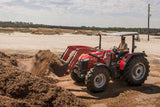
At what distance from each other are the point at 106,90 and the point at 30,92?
2973mm

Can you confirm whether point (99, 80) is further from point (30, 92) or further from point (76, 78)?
point (30, 92)

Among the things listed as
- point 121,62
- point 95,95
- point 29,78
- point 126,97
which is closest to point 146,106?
point 126,97

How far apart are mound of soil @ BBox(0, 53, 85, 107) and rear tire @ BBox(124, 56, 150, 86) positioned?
272 centimetres

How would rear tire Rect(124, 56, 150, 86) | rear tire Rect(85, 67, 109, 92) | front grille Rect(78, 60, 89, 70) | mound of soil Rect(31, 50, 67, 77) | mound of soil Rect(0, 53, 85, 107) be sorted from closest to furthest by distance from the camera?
mound of soil Rect(0, 53, 85, 107)
rear tire Rect(85, 67, 109, 92)
front grille Rect(78, 60, 89, 70)
rear tire Rect(124, 56, 150, 86)
mound of soil Rect(31, 50, 67, 77)

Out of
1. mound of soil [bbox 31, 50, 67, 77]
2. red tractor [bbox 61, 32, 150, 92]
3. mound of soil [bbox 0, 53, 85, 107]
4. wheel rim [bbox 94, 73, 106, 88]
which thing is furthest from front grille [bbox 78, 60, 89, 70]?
mound of soil [bbox 0, 53, 85, 107]

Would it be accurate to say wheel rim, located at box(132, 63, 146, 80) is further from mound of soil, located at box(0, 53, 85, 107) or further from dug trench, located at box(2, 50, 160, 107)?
mound of soil, located at box(0, 53, 85, 107)

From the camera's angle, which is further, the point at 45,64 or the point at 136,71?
the point at 45,64

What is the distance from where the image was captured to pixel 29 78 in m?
5.35

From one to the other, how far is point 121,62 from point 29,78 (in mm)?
3523

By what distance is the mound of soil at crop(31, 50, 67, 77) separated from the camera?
24.6 feet

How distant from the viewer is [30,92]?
16.3 feet

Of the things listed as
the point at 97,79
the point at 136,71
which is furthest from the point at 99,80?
the point at 136,71

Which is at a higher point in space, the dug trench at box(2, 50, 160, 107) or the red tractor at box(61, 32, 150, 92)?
the red tractor at box(61, 32, 150, 92)

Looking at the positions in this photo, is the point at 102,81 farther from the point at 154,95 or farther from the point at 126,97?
the point at 154,95
